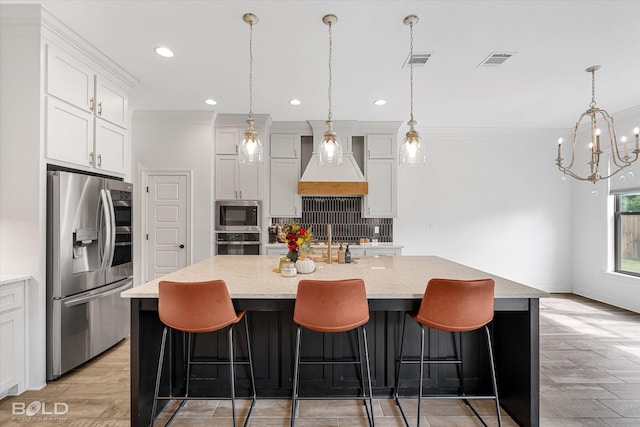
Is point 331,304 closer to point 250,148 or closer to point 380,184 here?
point 250,148

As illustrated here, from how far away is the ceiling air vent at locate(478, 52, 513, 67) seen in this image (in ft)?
9.74

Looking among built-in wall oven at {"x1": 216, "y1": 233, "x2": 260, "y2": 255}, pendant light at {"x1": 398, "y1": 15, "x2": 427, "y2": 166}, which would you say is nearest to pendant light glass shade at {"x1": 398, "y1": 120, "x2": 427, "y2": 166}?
pendant light at {"x1": 398, "y1": 15, "x2": 427, "y2": 166}

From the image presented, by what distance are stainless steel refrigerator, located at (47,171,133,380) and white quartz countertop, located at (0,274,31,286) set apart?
14 cm

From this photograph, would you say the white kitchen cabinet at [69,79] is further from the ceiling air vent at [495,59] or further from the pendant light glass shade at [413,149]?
the ceiling air vent at [495,59]

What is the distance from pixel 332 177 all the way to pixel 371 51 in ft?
7.48

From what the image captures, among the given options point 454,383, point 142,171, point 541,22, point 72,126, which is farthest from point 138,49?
point 454,383

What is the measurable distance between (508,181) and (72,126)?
19.8ft

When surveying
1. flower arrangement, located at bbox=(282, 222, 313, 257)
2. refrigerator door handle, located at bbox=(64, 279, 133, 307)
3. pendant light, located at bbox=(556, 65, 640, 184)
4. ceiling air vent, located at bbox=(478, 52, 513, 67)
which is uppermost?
ceiling air vent, located at bbox=(478, 52, 513, 67)

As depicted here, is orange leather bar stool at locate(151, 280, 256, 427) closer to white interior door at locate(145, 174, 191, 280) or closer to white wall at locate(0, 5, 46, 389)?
white wall at locate(0, 5, 46, 389)

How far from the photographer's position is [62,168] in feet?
8.89

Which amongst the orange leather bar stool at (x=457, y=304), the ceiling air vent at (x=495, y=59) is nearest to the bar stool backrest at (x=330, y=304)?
the orange leather bar stool at (x=457, y=304)

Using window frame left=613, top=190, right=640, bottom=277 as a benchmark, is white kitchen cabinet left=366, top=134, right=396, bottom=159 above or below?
above

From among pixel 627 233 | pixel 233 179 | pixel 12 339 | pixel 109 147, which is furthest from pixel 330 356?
pixel 627 233

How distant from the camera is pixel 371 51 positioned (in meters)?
2.88
